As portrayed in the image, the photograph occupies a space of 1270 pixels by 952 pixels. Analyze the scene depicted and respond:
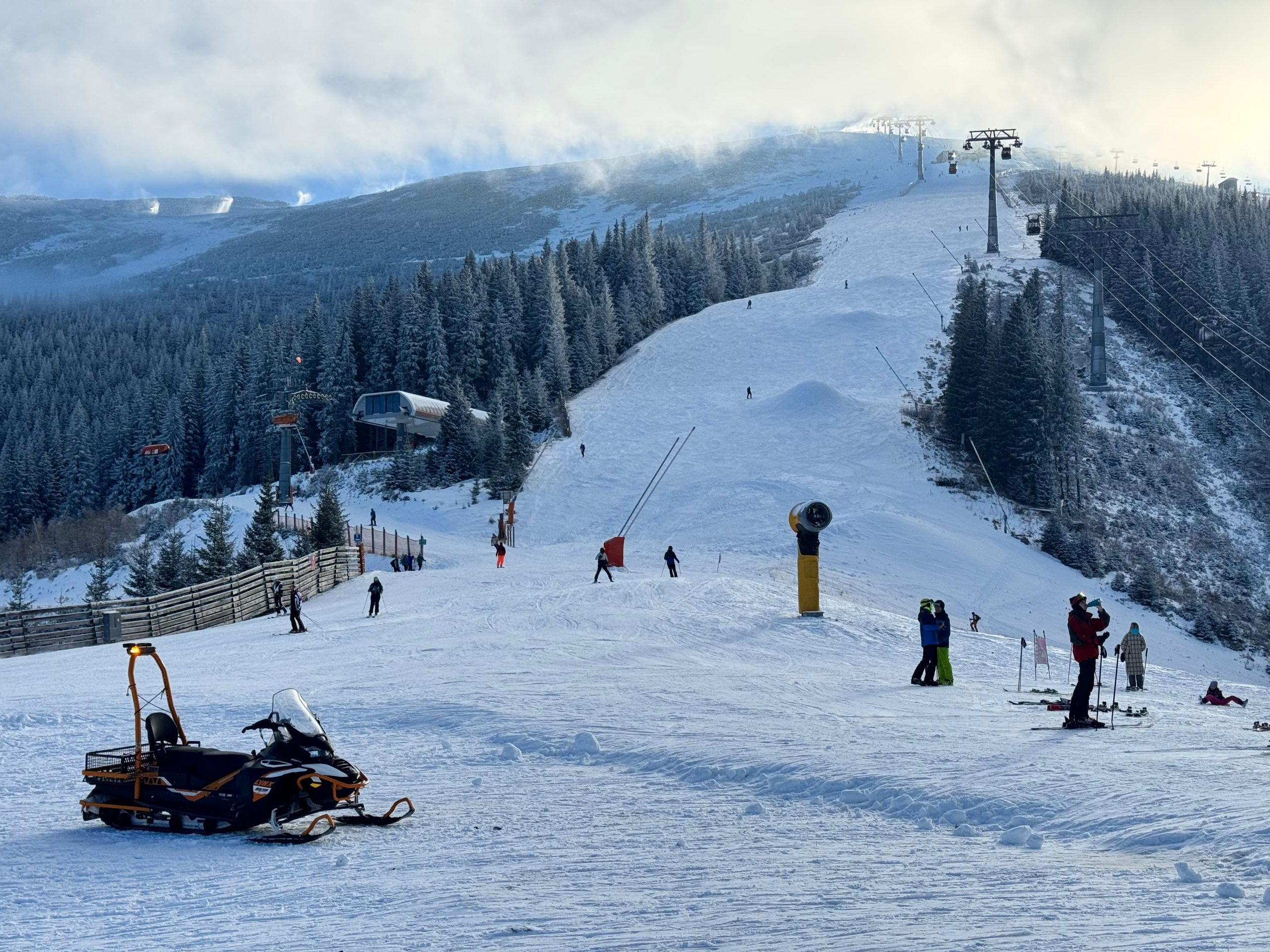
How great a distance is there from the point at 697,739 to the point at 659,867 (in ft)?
13.9

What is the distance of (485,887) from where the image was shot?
7621mm

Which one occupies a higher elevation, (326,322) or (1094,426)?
(326,322)

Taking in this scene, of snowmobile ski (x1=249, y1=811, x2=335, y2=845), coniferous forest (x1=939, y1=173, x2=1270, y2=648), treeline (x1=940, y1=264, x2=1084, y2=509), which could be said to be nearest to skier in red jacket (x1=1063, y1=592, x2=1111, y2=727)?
snowmobile ski (x1=249, y1=811, x2=335, y2=845)

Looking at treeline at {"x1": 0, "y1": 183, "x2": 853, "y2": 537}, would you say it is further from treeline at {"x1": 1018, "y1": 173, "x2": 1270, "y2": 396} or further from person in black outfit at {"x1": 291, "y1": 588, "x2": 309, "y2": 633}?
person in black outfit at {"x1": 291, "y1": 588, "x2": 309, "y2": 633}

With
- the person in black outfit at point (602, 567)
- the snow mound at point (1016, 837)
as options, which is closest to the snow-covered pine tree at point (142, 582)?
the person in black outfit at point (602, 567)

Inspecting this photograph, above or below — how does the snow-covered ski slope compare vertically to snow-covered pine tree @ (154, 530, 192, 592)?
above

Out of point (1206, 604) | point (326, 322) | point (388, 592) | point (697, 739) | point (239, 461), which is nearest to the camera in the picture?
point (697, 739)

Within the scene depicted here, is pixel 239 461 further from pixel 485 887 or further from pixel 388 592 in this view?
pixel 485 887

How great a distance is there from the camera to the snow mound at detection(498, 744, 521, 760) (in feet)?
39.2

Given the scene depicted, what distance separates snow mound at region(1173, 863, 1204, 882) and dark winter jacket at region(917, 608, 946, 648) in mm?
9995

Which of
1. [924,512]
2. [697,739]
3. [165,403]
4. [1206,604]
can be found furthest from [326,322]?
[697,739]

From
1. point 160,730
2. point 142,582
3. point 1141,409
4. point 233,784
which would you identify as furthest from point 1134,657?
point 1141,409

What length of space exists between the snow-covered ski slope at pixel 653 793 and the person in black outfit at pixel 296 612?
560 mm

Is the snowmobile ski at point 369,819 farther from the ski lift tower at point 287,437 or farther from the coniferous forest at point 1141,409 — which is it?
the ski lift tower at point 287,437
